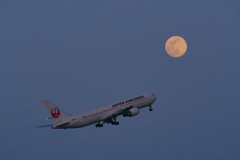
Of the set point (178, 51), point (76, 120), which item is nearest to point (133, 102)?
point (76, 120)

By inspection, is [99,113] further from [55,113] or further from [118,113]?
[55,113]

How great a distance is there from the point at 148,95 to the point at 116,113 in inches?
488

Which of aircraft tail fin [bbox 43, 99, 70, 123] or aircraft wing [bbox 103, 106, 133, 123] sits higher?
aircraft tail fin [bbox 43, 99, 70, 123]

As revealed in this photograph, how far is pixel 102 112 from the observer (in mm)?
104875

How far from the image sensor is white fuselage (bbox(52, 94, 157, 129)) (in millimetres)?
100562

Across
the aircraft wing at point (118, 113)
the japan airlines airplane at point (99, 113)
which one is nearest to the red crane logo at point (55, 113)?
the japan airlines airplane at point (99, 113)

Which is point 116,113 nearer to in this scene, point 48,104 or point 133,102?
point 133,102

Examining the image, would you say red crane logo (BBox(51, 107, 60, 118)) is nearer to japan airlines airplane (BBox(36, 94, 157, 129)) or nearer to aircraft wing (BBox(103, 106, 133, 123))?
japan airlines airplane (BBox(36, 94, 157, 129))

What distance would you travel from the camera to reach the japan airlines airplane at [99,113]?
10050 centimetres

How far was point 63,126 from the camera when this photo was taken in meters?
100

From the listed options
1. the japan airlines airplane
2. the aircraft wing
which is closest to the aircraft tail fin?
the japan airlines airplane

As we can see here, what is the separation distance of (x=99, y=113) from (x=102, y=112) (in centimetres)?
93

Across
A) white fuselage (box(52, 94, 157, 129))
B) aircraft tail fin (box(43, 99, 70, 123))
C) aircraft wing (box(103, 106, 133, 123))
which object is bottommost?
aircraft wing (box(103, 106, 133, 123))

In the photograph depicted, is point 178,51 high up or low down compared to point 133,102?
up
